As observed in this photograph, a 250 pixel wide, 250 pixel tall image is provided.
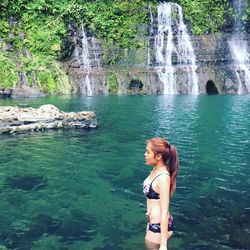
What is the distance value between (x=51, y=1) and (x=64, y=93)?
21.9 m

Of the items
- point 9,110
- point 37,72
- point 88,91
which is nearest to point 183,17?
point 88,91

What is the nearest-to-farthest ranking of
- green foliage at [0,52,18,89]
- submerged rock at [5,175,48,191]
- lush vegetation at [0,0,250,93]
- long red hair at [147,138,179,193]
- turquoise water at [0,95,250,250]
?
long red hair at [147,138,179,193]
turquoise water at [0,95,250,250]
submerged rock at [5,175,48,191]
green foliage at [0,52,18,89]
lush vegetation at [0,0,250,93]

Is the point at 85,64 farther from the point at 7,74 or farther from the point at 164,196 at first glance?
the point at 164,196

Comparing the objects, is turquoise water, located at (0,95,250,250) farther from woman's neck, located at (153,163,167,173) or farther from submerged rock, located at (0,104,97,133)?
woman's neck, located at (153,163,167,173)

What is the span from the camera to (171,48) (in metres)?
78.5

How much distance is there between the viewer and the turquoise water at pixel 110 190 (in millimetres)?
11562

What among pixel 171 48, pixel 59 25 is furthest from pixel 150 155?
pixel 59 25

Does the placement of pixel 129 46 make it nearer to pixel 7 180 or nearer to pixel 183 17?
pixel 183 17

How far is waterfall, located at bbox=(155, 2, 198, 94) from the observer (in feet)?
247

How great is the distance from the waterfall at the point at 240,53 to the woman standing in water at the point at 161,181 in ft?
237

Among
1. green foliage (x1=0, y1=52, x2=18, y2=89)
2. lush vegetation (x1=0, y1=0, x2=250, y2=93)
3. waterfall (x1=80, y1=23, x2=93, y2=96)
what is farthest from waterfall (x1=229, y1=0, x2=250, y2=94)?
green foliage (x1=0, y1=52, x2=18, y2=89)

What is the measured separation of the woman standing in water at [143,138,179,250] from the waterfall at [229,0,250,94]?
237 feet

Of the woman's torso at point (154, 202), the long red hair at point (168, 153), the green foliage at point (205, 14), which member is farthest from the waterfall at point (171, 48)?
the long red hair at point (168, 153)

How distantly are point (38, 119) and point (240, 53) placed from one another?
196 ft
